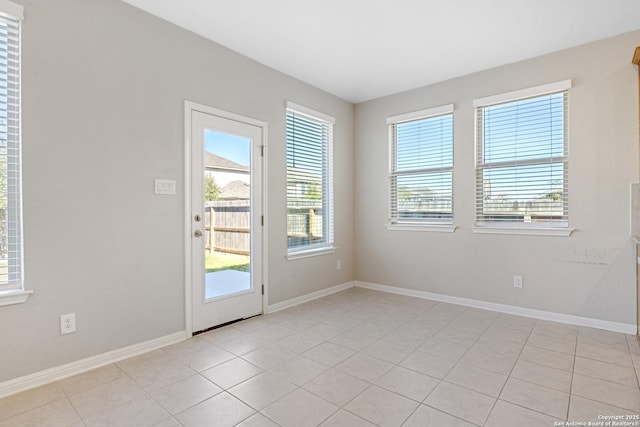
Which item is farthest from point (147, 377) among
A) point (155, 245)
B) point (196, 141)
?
point (196, 141)

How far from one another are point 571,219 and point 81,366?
4.27 metres

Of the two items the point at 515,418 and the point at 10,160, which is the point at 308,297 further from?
the point at 10,160

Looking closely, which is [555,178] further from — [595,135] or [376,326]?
[376,326]

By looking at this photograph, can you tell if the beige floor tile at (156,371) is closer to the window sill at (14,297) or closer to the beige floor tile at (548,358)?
the window sill at (14,297)

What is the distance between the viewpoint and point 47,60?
2188 mm

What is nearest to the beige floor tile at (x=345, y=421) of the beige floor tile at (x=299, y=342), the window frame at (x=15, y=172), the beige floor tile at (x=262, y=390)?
the beige floor tile at (x=262, y=390)

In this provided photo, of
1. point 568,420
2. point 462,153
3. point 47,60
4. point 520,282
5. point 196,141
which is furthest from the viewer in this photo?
point 462,153

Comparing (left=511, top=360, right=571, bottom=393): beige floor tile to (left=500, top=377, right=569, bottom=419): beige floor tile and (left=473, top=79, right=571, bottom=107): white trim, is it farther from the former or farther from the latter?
(left=473, top=79, right=571, bottom=107): white trim

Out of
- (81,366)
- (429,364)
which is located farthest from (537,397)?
(81,366)

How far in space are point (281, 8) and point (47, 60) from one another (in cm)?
163

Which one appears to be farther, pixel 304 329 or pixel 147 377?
pixel 304 329

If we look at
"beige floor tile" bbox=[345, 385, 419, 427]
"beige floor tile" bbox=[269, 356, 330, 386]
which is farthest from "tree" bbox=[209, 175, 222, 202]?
"beige floor tile" bbox=[345, 385, 419, 427]

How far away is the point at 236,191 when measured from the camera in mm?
3352

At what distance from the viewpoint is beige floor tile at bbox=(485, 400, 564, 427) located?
5.72 ft
